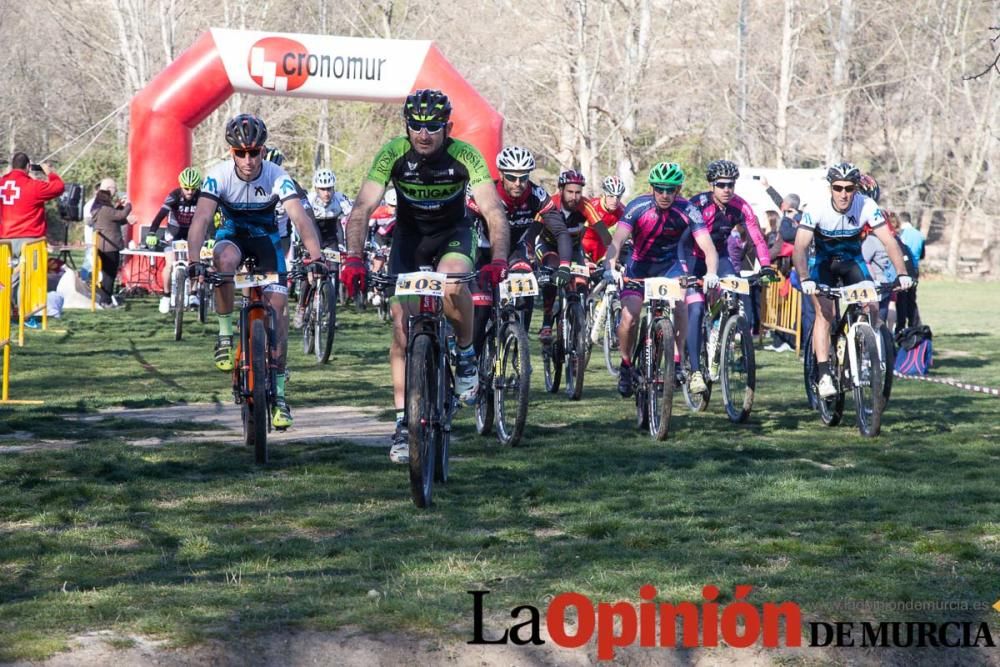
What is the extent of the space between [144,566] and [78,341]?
12.0 metres

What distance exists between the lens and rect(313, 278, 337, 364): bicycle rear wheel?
15.7 meters

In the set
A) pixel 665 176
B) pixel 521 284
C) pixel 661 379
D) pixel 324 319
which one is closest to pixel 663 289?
pixel 661 379

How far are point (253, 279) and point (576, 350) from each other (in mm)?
4554

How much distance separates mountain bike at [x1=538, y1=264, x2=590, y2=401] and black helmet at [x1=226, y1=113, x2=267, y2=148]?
382 cm

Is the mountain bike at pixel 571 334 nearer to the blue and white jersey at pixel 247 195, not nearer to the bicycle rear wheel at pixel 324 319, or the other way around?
the bicycle rear wheel at pixel 324 319

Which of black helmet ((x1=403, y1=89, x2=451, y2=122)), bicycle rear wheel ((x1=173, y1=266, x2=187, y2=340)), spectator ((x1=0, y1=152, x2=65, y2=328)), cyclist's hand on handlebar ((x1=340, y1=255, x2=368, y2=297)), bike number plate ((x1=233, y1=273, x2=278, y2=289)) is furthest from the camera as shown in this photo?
spectator ((x1=0, y1=152, x2=65, y2=328))

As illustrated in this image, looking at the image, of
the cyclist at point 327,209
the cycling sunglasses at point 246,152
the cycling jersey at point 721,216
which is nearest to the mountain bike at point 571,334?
the cycling jersey at point 721,216

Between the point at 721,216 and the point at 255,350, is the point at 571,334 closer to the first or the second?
the point at 721,216

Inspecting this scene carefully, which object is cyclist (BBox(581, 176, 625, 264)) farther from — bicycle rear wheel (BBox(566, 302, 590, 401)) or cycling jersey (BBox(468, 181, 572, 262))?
cycling jersey (BBox(468, 181, 572, 262))

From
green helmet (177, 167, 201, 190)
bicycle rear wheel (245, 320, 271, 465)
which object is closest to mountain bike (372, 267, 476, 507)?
bicycle rear wheel (245, 320, 271, 465)

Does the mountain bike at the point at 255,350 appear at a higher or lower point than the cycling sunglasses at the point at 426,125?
lower

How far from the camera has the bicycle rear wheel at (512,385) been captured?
9609mm

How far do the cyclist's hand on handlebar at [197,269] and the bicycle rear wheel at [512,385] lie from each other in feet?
6.90

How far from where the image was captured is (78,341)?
17.8 metres
